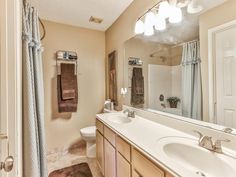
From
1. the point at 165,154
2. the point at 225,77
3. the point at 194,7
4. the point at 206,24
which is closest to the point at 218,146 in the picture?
the point at 165,154

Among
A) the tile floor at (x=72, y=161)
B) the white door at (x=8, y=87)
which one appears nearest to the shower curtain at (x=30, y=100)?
the white door at (x=8, y=87)

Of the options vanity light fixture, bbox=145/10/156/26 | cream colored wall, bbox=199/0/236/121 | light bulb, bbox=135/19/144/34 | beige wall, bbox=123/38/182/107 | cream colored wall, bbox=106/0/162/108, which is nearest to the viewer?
cream colored wall, bbox=199/0/236/121

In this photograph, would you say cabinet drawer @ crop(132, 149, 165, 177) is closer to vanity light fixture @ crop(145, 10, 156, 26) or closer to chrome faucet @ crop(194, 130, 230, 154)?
chrome faucet @ crop(194, 130, 230, 154)

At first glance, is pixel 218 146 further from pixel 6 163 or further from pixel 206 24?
pixel 6 163

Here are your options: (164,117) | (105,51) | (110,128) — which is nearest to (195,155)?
(164,117)

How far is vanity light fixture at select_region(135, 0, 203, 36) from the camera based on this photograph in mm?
1308

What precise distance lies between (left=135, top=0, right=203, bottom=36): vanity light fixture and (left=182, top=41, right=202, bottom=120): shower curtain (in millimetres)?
307

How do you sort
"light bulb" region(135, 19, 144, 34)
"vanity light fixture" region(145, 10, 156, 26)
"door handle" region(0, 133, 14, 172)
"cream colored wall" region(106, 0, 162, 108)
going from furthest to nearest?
"cream colored wall" region(106, 0, 162, 108) → "light bulb" region(135, 19, 144, 34) → "vanity light fixture" region(145, 10, 156, 26) → "door handle" region(0, 133, 14, 172)

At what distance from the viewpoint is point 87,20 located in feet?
8.61

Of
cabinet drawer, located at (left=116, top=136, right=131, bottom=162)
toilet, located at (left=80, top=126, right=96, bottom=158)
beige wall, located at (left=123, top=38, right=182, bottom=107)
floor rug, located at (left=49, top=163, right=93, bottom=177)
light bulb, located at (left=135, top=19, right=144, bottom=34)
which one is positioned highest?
light bulb, located at (left=135, top=19, right=144, bottom=34)

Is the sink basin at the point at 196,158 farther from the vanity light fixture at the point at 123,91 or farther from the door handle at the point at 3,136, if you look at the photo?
the vanity light fixture at the point at 123,91

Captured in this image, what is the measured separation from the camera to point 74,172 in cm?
202

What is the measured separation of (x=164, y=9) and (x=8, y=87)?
1.53 m

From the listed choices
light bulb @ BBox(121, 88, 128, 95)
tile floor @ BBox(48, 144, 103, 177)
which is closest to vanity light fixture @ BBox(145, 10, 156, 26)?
light bulb @ BBox(121, 88, 128, 95)
